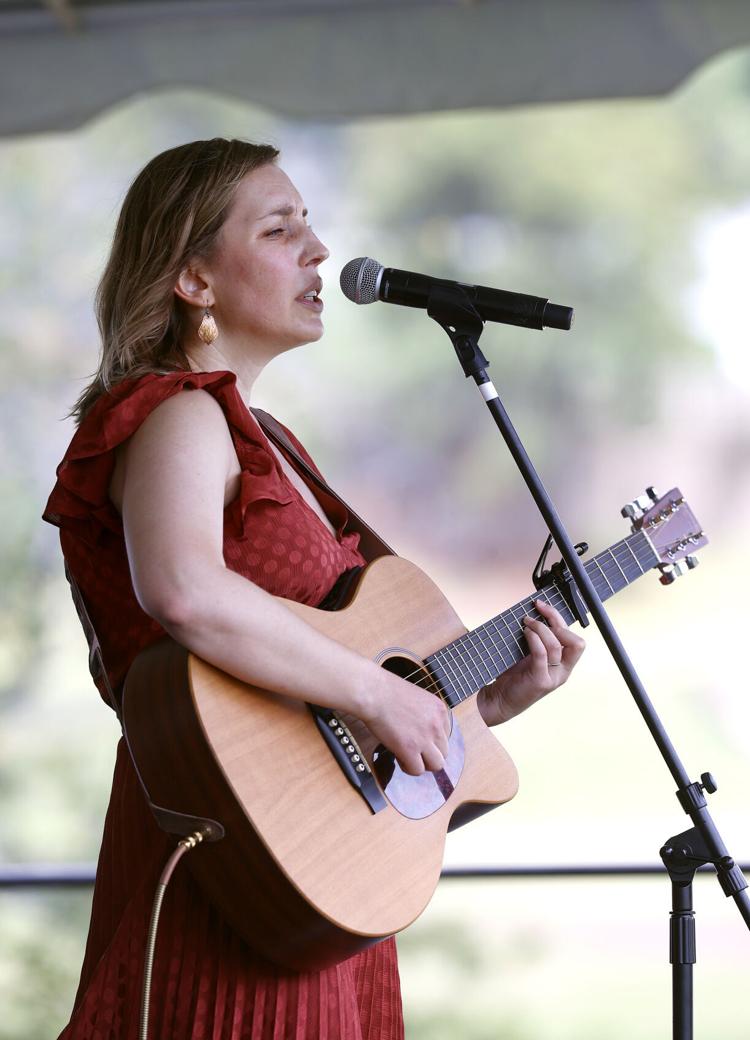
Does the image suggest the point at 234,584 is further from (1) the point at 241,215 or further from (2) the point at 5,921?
(2) the point at 5,921

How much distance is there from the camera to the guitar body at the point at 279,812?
128cm

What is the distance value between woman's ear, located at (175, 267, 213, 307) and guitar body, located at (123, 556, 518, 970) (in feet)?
1.71

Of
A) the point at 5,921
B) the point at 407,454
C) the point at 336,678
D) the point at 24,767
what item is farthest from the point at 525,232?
the point at 336,678

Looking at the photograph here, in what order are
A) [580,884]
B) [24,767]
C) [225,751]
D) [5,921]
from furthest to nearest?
1. [24,767]
2. [580,884]
3. [5,921]
4. [225,751]

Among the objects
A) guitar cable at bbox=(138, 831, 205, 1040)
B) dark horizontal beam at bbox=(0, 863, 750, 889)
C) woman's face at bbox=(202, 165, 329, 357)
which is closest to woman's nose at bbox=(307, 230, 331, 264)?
woman's face at bbox=(202, 165, 329, 357)

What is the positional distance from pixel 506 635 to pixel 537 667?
69 millimetres

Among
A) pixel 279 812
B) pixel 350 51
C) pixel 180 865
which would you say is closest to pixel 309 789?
pixel 279 812

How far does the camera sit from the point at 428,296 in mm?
1524

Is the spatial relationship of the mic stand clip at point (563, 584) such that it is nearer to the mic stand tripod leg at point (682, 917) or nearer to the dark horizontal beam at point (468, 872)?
the mic stand tripod leg at point (682, 917)

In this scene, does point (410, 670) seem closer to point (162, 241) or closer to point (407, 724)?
Result: point (407, 724)

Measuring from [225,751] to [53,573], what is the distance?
3.73 metres

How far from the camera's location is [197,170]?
1.71 meters

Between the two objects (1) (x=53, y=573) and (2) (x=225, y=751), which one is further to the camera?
(1) (x=53, y=573)

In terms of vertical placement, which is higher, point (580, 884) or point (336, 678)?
point (336, 678)
